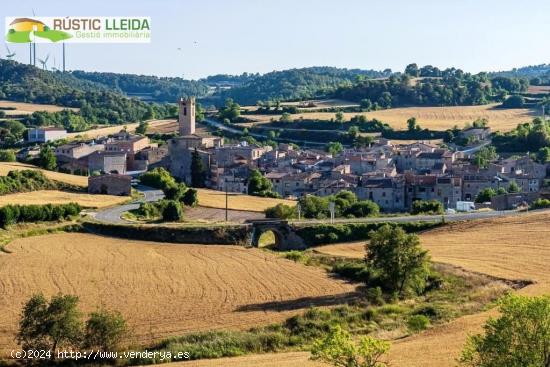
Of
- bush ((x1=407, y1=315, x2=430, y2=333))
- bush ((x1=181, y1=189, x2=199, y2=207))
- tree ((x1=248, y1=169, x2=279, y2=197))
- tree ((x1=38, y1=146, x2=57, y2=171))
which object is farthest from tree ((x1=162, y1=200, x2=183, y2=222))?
tree ((x1=38, y1=146, x2=57, y2=171))

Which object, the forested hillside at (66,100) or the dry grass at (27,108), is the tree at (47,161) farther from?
the dry grass at (27,108)

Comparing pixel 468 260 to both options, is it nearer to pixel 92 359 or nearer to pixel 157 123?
pixel 92 359

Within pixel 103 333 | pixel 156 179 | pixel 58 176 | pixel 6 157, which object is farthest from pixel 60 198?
pixel 103 333

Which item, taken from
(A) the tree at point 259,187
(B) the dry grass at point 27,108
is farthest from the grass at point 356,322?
(B) the dry grass at point 27,108

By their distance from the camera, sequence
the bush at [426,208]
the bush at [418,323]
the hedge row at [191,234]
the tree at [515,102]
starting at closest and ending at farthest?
the bush at [418,323]
the hedge row at [191,234]
the bush at [426,208]
the tree at [515,102]

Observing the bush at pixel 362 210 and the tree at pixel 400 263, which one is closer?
the tree at pixel 400 263

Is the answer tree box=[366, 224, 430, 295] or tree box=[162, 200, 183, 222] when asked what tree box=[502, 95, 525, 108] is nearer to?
tree box=[162, 200, 183, 222]

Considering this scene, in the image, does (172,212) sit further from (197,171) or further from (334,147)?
(334,147)
